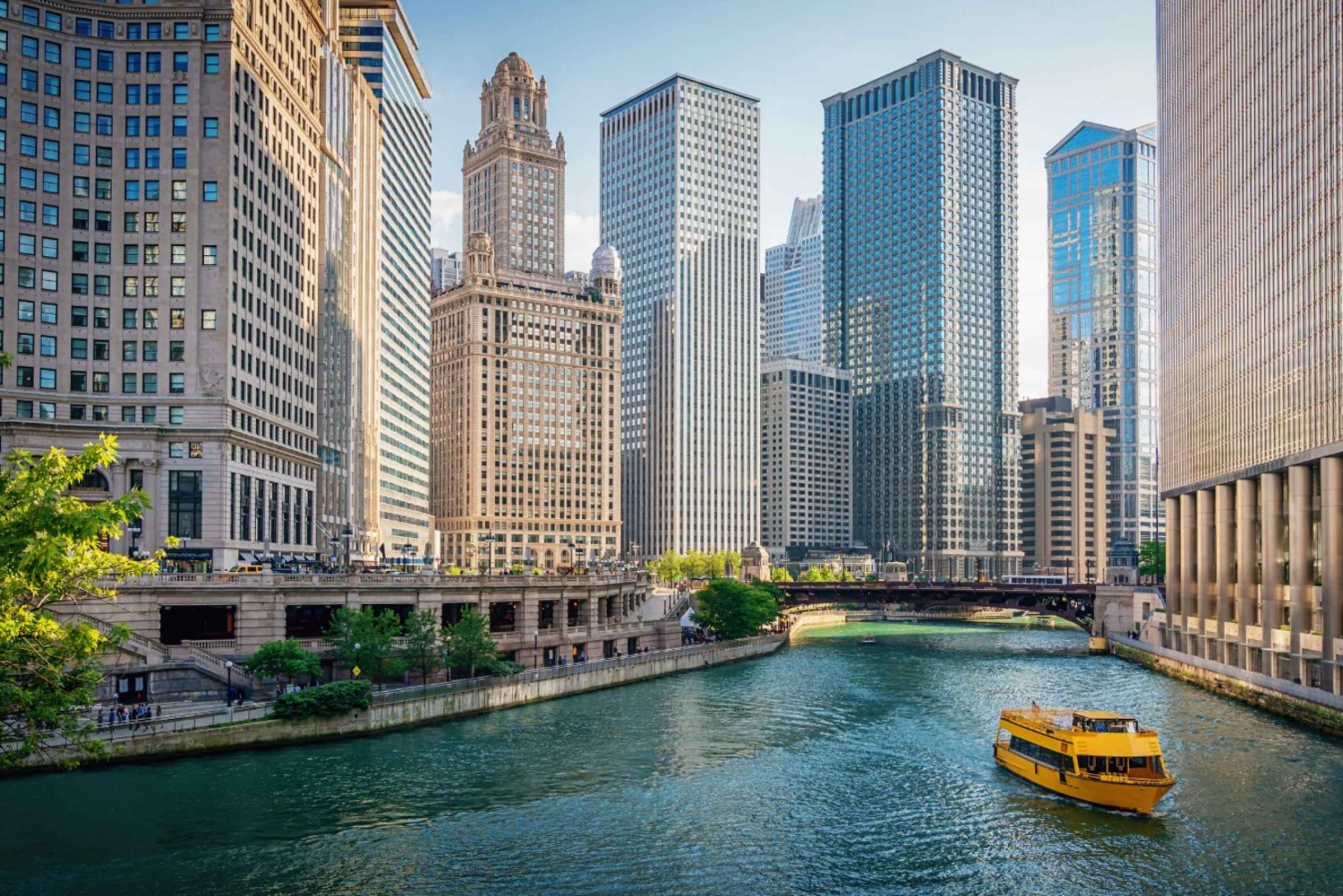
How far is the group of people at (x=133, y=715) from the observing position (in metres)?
69.5

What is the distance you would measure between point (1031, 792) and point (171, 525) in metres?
75.5

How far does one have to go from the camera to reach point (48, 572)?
122ft

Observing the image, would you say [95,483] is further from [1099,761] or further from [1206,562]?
[1206,562]

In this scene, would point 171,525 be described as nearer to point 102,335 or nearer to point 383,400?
point 102,335

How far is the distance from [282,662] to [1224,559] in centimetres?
9353

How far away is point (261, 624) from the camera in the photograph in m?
92.7

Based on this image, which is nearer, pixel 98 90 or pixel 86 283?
pixel 86 283

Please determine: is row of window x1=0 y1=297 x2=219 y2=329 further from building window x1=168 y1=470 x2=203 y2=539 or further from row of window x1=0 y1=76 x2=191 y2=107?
row of window x1=0 y1=76 x2=191 y2=107

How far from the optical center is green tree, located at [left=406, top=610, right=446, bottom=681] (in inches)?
3829

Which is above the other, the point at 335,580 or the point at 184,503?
the point at 184,503

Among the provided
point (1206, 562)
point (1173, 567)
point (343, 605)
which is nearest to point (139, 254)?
point (343, 605)

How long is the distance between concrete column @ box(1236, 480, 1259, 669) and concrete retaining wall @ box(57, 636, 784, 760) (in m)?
55.2

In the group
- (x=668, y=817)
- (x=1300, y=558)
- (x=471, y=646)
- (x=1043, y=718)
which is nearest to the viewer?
(x=668, y=817)

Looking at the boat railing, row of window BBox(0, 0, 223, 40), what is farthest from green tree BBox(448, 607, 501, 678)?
row of window BBox(0, 0, 223, 40)
